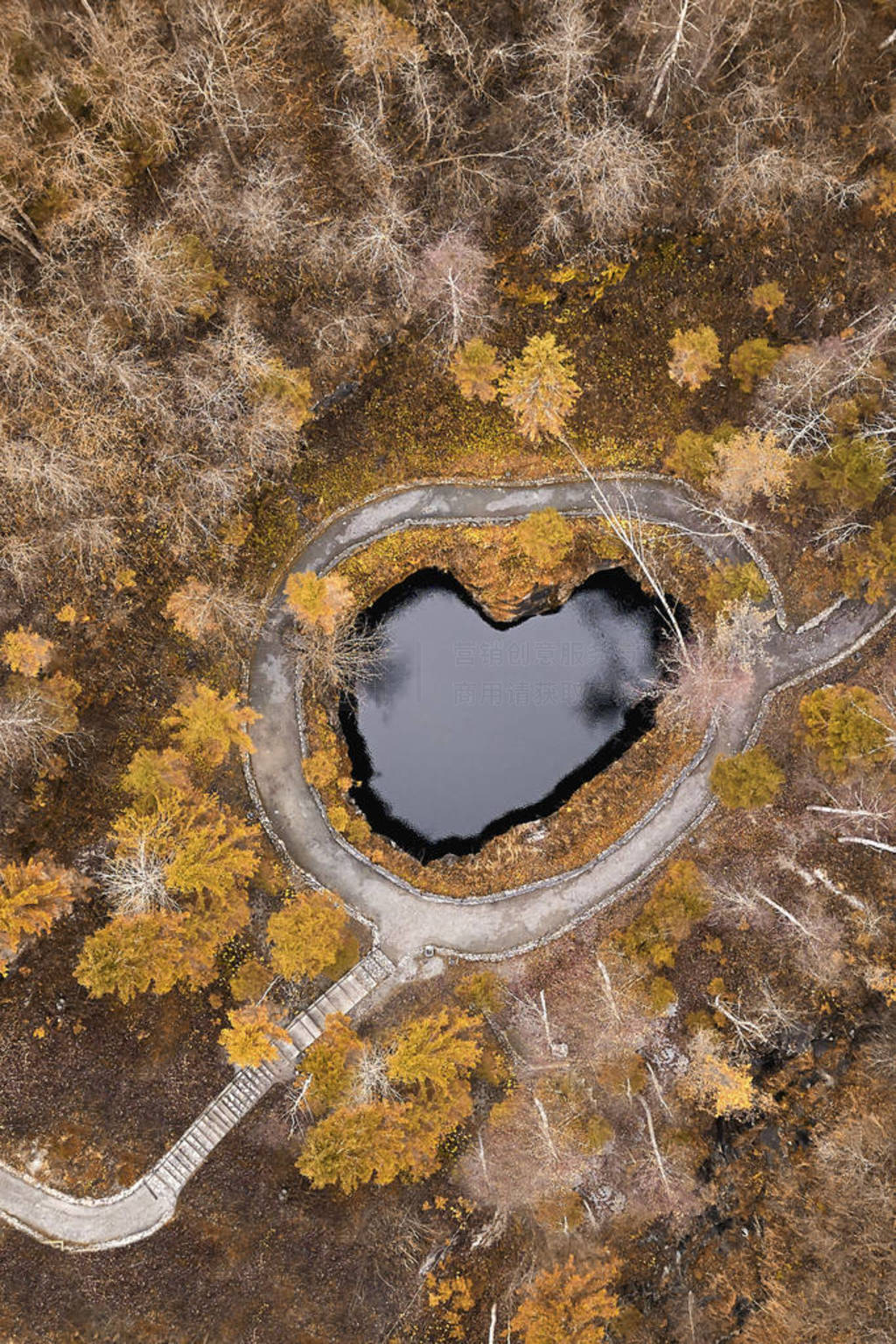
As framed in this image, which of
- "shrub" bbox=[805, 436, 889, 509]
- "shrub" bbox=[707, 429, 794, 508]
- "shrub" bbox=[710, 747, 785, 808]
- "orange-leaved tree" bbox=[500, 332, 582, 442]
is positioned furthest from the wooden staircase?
"shrub" bbox=[805, 436, 889, 509]

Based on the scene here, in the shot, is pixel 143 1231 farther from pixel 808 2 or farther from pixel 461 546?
pixel 808 2

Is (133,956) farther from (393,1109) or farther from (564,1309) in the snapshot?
(564,1309)

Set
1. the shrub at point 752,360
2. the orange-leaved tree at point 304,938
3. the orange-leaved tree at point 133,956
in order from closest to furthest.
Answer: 1. the orange-leaved tree at point 133,956
2. the orange-leaved tree at point 304,938
3. the shrub at point 752,360

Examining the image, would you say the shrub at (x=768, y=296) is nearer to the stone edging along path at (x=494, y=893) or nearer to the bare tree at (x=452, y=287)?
the stone edging along path at (x=494, y=893)

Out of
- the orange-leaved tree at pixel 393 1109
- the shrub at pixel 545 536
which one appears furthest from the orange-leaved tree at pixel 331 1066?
the shrub at pixel 545 536

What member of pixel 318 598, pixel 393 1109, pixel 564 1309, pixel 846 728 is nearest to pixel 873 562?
pixel 846 728

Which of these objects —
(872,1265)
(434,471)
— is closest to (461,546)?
(434,471)
